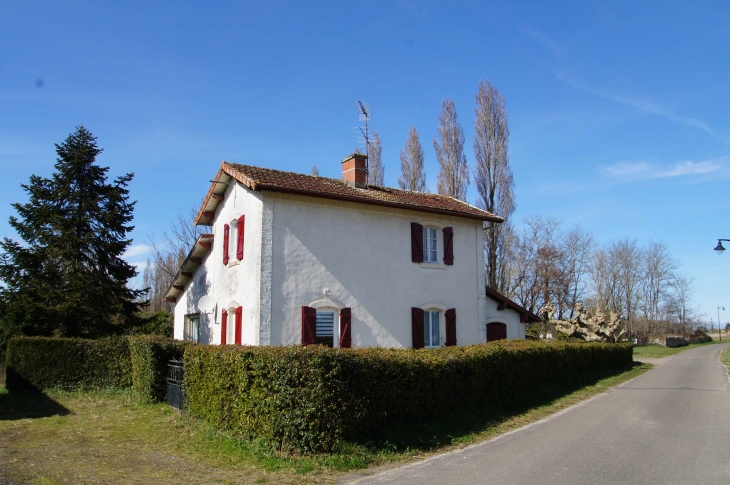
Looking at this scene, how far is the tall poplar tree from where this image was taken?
779 inches

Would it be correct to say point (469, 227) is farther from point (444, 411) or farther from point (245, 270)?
point (444, 411)

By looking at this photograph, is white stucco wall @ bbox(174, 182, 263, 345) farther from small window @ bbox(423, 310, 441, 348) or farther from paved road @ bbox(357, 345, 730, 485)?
paved road @ bbox(357, 345, 730, 485)

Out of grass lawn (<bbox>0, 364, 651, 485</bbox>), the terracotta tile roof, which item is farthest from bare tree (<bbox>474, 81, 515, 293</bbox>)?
grass lawn (<bbox>0, 364, 651, 485</bbox>)

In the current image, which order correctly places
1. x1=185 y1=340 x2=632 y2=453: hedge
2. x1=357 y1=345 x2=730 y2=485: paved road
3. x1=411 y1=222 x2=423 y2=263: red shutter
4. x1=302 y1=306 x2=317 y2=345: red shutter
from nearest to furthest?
x1=357 y1=345 x2=730 y2=485: paved road → x1=185 y1=340 x2=632 y2=453: hedge → x1=302 y1=306 x2=317 y2=345: red shutter → x1=411 y1=222 x2=423 y2=263: red shutter

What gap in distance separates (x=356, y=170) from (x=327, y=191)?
3288 mm

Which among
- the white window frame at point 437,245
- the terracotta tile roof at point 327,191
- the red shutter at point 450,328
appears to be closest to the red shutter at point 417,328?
the red shutter at point 450,328

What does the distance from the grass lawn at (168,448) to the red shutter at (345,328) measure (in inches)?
206

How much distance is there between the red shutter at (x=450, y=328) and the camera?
1839 centimetres

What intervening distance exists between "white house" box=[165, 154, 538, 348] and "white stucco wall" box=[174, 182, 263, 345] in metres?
0.04

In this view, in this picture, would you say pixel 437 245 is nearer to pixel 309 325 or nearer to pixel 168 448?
pixel 309 325

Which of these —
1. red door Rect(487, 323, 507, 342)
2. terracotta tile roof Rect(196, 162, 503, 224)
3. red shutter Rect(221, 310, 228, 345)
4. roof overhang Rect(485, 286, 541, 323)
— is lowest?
red door Rect(487, 323, 507, 342)

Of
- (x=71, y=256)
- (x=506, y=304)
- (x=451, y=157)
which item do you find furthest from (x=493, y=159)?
(x=71, y=256)

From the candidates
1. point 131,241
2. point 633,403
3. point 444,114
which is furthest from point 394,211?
point 444,114

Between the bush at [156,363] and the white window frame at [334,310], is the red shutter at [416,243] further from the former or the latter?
the bush at [156,363]
